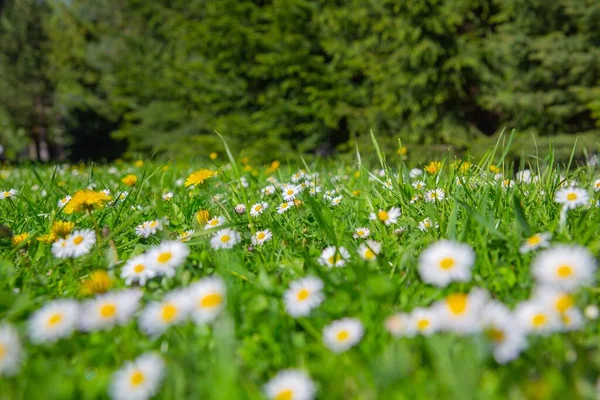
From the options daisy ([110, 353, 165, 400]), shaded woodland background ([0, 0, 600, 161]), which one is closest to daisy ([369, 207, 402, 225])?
daisy ([110, 353, 165, 400])

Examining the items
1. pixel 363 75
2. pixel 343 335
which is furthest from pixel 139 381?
pixel 363 75

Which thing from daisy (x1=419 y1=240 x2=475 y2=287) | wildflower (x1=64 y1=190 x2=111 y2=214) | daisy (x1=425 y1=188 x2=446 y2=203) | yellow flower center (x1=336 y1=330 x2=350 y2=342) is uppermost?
daisy (x1=419 y1=240 x2=475 y2=287)

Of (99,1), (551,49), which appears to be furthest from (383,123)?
(99,1)

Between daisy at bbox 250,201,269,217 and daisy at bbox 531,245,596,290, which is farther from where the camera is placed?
daisy at bbox 250,201,269,217

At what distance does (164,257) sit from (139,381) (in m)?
0.39

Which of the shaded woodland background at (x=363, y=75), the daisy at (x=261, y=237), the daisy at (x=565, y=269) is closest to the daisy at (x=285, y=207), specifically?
the daisy at (x=261, y=237)

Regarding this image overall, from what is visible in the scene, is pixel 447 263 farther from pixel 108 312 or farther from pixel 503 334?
pixel 108 312

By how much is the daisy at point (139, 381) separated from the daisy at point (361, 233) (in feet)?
2.53

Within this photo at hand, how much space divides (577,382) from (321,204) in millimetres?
1069

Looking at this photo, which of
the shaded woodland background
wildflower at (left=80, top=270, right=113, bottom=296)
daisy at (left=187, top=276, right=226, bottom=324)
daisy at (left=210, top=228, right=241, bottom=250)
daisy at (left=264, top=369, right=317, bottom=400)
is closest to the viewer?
daisy at (left=264, top=369, right=317, bottom=400)

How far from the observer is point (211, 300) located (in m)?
0.75

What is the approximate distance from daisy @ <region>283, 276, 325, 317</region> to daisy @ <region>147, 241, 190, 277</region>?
242 mm

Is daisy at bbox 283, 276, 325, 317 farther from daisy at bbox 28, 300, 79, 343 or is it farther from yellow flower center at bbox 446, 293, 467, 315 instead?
daisy at bbox 28, 300, 79, 343

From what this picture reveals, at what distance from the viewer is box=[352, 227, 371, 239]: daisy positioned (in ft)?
4.43
